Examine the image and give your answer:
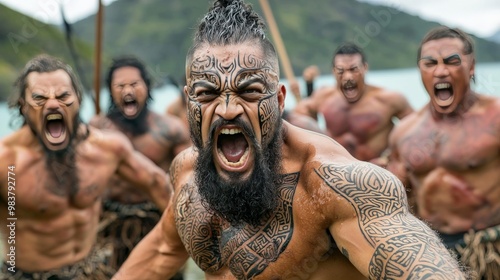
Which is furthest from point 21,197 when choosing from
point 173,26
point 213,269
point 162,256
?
point 173,26

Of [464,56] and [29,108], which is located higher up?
[464,56]

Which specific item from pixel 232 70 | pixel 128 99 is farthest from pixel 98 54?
pixel 232 70

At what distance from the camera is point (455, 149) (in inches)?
174

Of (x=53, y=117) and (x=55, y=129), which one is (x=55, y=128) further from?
(x=53, y=117)

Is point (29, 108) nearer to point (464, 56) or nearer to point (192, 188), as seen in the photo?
point (192, 188)

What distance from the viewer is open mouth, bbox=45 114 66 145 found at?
421cm

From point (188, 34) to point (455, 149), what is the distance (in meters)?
17.4

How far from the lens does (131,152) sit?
469 centimetres

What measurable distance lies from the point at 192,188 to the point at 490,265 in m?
2.52

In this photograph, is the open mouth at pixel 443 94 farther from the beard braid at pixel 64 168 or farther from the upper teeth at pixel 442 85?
the beard braid at pixel 64 168

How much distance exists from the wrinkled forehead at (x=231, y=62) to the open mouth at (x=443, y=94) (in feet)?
7.47

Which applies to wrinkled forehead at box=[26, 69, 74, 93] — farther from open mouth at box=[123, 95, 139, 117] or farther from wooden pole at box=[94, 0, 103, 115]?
wooden pole at box=[94, 0, 103, 115]

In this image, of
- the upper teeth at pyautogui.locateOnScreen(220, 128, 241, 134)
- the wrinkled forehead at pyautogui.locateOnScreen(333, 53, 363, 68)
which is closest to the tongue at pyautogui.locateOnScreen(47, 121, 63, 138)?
the upper teeth at pyautogui.locateOnScreen(220, 128, 241, 134)

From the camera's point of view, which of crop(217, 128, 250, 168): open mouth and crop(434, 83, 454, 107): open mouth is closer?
crop(217, 128, 250, 168): open mouth
